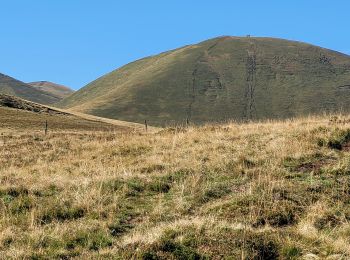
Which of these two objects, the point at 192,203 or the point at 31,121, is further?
the point at 31,121

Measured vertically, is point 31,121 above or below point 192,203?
above

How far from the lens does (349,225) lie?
8008 millimetres

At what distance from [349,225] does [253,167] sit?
15.0 feet

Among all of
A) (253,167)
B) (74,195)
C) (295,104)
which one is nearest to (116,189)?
(74,195)

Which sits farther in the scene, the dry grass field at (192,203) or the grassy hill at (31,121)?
the grassy hill at (31,121)

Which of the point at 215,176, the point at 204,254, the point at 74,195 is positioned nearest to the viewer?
the point at 204,254

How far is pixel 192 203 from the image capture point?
9.70 meters

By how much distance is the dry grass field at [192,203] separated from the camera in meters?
7.20

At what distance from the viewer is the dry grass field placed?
283 inches

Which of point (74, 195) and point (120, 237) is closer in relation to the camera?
point (120, 237)

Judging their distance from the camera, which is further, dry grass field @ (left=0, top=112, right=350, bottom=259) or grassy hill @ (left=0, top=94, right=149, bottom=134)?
grassy hill @ (left=0, top=94, right=149, bottom=134)

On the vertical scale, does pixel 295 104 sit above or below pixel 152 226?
above

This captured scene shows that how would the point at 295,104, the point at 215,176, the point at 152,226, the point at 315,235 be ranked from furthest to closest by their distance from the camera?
the point at 295,104, the point at 215,176, the point at 152,226, the point at 315,235

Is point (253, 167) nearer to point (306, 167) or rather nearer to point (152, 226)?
point (306, 167)
